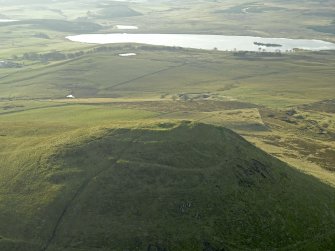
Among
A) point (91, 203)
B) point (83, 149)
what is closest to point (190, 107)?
point (83, 149)

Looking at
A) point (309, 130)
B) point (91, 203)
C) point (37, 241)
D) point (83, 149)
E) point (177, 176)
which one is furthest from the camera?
point (309, 130)

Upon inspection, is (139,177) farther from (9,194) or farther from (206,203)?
(9,194)

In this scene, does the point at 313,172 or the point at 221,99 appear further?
the point at 221,99

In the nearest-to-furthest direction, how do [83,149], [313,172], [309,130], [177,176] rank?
[177,176]
[83,149]
[313,172]
[309,130]

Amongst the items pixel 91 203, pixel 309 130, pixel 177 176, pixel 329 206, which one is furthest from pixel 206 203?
pixel 309 130

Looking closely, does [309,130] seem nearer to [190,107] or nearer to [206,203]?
[190,107]

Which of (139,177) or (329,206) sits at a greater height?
(139,177)
